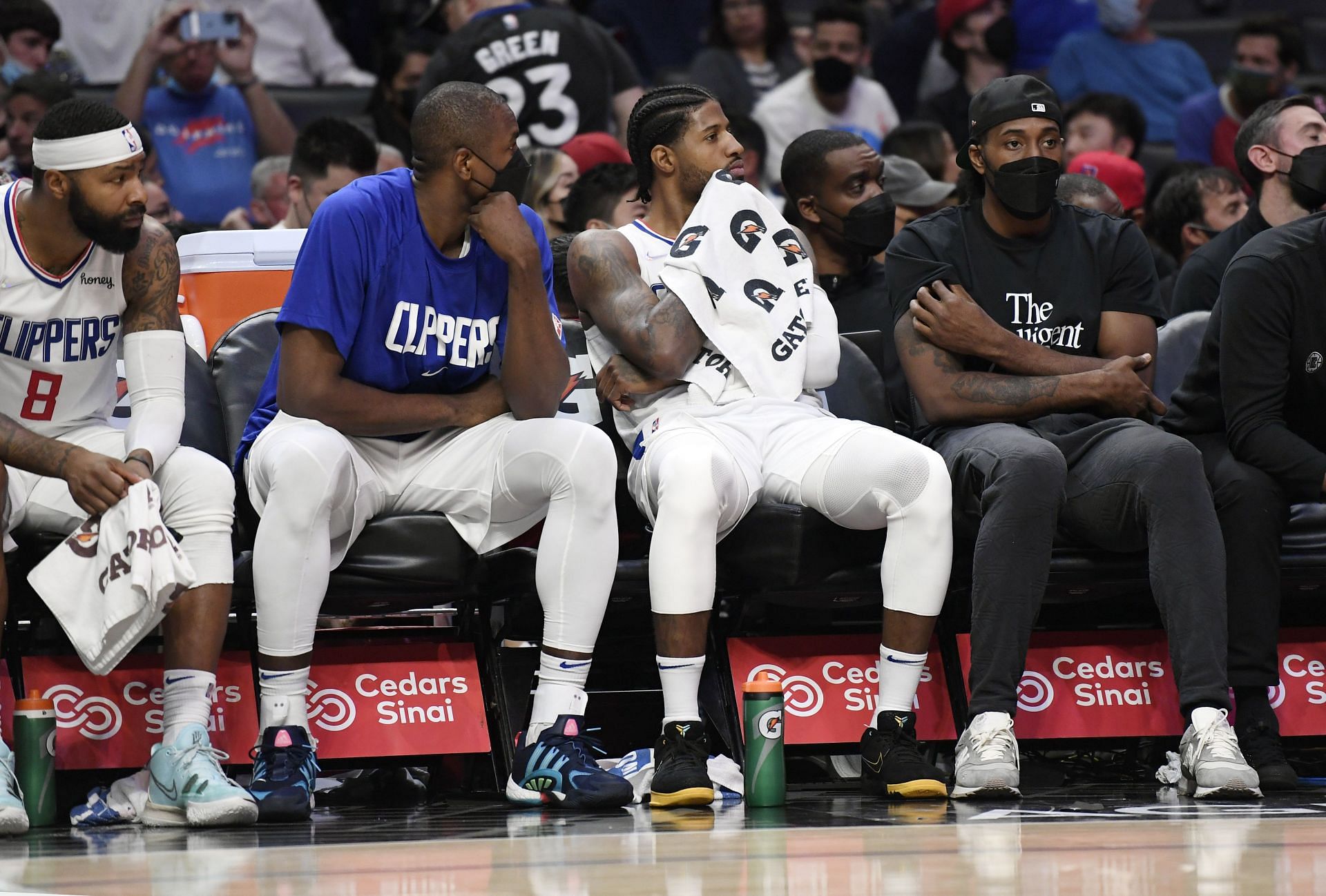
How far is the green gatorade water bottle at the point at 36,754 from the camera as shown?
11.9 feet

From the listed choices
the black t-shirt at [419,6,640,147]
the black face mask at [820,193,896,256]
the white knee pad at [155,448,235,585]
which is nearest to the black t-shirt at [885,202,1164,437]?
the black face mask at [820,193,896,256]

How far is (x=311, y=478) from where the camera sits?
12.2 ft

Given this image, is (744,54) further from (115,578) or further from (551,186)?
(115,578)

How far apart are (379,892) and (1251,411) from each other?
2588mm

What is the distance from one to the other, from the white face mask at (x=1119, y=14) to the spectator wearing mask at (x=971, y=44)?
1.82 feet

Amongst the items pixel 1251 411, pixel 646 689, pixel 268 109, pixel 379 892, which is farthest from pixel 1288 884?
pixel 268 109

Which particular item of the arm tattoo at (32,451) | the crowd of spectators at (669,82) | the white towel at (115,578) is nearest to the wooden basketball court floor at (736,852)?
the white towel at (115,578)

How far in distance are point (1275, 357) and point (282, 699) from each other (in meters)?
2.51

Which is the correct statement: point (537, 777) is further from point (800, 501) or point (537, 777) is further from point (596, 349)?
point (596, 349)

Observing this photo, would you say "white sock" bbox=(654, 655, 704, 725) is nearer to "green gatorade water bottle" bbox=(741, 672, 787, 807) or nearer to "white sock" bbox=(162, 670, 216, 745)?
"green gatorade water bottle" bbox=(741, 672, 787, 807)

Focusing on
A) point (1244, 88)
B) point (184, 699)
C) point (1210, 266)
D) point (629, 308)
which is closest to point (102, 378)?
point (184, 699)

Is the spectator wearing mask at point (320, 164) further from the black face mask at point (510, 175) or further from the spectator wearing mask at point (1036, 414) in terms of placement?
the spectator wearing mask at point (1036, 414)

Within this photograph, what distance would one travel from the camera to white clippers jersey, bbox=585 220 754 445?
4238 millimetres

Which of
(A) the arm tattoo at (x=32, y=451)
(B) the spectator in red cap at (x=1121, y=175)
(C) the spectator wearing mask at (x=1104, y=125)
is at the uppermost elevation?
(C) the spectator wearing mask at (x=1104, y=125)
